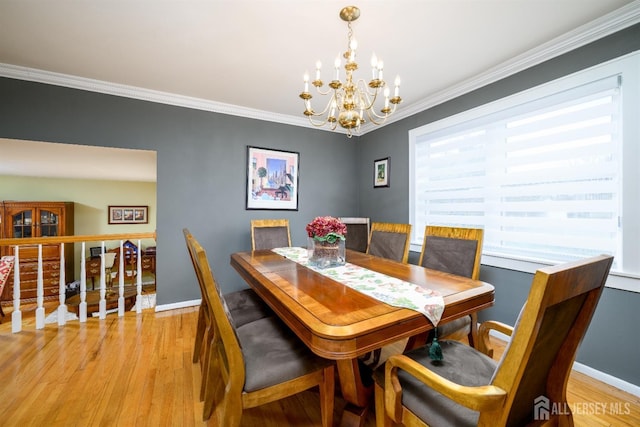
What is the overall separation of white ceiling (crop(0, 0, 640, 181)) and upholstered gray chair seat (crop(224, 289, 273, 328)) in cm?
192

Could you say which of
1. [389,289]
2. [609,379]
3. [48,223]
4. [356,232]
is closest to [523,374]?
[389,289]

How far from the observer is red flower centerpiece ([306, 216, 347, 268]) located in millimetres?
1780

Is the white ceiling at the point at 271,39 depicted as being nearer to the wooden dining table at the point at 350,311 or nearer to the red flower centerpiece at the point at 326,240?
the red flower centerpiece at the point at 326,240

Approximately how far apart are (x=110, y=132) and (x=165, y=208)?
0.91 metres

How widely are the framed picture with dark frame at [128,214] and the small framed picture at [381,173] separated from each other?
6106 millimetres

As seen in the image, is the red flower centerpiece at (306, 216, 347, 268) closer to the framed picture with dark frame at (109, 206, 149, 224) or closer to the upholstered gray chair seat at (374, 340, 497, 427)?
the upholstered gray chair seat at (374, 340, 497, 427)

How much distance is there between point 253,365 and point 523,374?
972 mm

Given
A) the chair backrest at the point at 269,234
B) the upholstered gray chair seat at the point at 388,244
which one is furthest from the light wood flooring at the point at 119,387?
the chair backrest at the point at 269,234

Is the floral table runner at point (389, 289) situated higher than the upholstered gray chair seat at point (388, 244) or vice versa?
the upholstered gray chair seat at point (388, 244)

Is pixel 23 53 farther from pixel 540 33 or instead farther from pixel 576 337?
pixel 540 33

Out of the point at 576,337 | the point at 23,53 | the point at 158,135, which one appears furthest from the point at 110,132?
the point at 576,337

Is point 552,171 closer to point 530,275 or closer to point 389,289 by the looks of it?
point 530,275

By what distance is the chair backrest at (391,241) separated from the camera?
2.27 meters

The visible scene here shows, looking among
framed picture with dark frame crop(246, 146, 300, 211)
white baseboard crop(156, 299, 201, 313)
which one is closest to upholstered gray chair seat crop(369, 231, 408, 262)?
framed picture with dark frame crop(246, 146, 300, 211)
